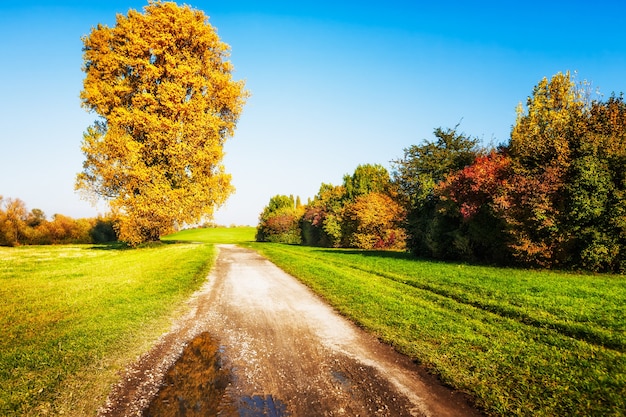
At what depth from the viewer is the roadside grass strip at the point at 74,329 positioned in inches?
168

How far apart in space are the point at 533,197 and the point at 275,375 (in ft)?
48.6

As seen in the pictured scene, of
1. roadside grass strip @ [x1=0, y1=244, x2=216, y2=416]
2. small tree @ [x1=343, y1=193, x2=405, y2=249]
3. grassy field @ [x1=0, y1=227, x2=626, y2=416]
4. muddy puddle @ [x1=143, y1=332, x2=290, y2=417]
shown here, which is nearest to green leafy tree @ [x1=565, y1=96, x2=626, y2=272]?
grassy field @ [x1=0, y1=227, x2=626, y2=416]

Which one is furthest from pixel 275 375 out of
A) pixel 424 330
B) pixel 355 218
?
pixel 355 218

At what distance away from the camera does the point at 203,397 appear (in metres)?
4.31

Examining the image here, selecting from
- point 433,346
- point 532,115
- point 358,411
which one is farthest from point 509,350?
point 532,115

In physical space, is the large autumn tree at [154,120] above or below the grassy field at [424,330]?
above

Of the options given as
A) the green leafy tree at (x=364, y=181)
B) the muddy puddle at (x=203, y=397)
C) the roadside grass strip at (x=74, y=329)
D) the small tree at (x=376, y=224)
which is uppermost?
the green leafy tree at (x=364, y=181)

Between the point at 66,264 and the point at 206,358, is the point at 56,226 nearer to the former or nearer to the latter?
the point at 66,264

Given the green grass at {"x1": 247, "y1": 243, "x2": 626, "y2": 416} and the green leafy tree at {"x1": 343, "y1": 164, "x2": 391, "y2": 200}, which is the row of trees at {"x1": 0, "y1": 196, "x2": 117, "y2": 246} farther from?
the green grass at {"x1": 247, "y1": 243, "x2": 626, "y2": 416}

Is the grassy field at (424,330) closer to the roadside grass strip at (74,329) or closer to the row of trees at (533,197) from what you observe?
the roadside grass strip at (74,329)

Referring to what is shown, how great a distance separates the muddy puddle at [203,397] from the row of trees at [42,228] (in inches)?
1455

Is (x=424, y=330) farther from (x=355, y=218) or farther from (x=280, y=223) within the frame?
(x=280, y=223)

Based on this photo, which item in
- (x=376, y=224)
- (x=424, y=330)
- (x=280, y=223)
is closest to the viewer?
(x=424, y=330)

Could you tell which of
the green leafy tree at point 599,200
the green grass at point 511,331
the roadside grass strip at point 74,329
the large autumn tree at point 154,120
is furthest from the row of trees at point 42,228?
the green leafy tree at point 599,200
